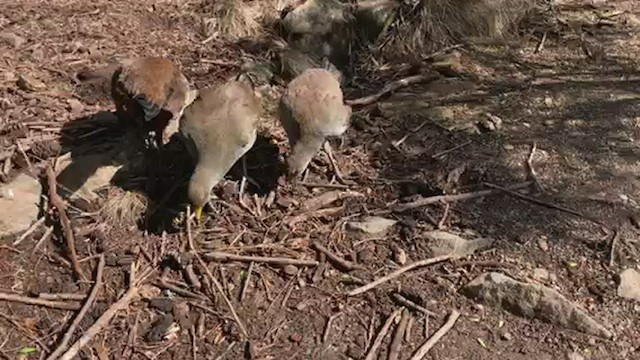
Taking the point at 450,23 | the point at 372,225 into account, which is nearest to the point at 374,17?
the point at 450,23

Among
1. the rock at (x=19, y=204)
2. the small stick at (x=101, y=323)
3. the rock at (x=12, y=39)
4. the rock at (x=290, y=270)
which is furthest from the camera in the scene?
the rock at (x=12, y=39)

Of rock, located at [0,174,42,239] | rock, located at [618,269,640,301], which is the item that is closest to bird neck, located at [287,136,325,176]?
rock, located at [0,174,42,239]

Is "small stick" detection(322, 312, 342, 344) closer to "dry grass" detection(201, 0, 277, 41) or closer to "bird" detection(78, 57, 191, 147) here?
"bird" detection(78, 57, 191, 147)

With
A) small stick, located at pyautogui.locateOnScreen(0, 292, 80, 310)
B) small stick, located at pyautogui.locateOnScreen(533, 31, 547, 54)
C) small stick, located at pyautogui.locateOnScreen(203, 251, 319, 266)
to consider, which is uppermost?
small stick, located at pyautogui.locateOnScreen(533, 31, 547, 54)

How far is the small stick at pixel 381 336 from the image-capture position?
155 inches

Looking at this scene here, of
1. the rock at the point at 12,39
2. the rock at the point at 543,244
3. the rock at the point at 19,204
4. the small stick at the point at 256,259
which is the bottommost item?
the rock at the point at 19,204

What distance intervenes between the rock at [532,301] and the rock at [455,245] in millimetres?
239

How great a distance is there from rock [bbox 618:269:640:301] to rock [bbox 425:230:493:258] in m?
0.73

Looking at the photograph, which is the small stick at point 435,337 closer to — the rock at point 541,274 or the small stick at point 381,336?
the small stick at point 381,336

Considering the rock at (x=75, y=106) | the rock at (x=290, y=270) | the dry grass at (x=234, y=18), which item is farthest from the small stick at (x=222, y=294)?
the dry grass at (x=234, y=18)

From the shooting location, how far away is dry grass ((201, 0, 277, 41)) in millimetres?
6703

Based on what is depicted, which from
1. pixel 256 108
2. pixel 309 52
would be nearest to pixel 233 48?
pixel 309 52

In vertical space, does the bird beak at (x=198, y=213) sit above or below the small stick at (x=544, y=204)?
below

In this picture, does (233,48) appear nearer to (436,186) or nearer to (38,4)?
(38,4)
